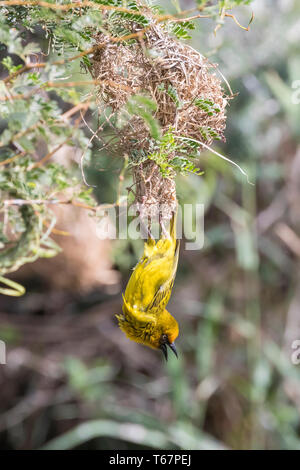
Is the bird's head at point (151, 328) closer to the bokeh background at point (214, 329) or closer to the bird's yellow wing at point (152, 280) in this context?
the bird's yellow wing at point (152, 280)

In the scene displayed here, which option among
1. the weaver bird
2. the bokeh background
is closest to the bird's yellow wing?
the weaver bird

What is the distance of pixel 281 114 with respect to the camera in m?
2.63

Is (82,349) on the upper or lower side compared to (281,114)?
lower

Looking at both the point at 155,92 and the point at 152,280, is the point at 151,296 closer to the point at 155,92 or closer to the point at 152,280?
the point at 152,280

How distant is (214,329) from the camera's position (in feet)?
8.70

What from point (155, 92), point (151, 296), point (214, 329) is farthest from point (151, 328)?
point (214, 329)

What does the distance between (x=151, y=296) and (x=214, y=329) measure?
5.89 feet

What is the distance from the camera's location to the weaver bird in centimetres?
93

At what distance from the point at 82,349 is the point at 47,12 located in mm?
2398

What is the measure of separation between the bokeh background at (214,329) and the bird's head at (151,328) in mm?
1086

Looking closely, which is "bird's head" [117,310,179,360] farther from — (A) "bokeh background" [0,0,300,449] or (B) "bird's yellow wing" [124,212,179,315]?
(A) "bokeh background" [0,0,300,449]

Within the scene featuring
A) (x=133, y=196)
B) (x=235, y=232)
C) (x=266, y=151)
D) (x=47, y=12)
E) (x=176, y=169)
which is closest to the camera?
(x=47, y=12)
